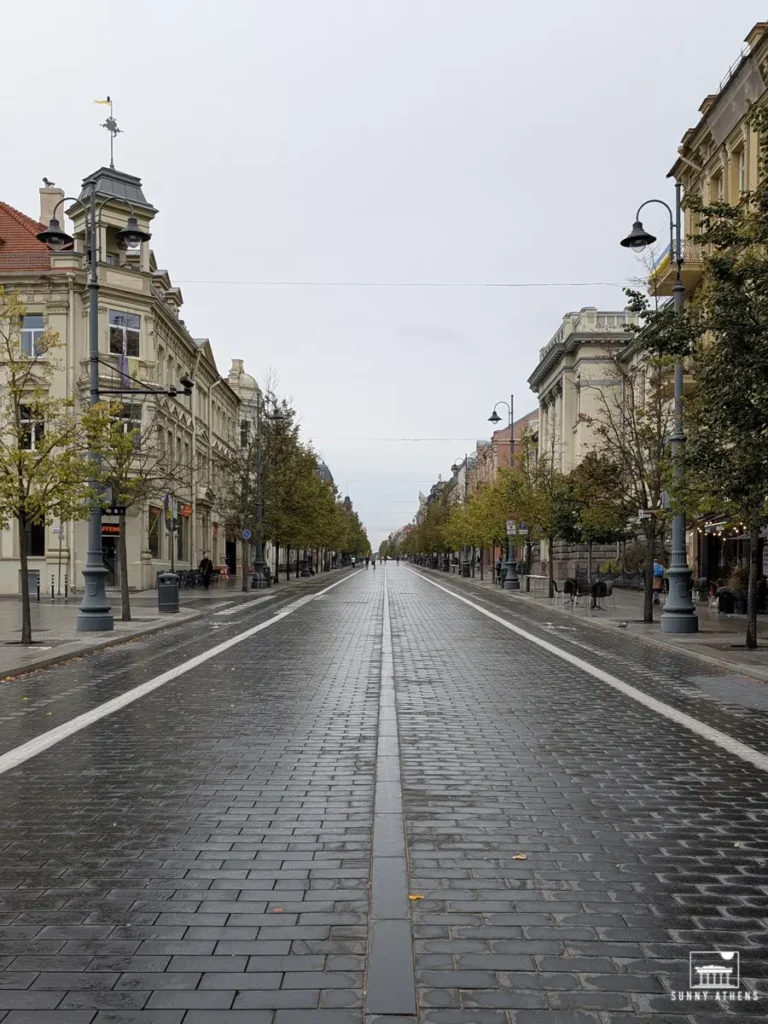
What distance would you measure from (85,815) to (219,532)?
57628 millimetres

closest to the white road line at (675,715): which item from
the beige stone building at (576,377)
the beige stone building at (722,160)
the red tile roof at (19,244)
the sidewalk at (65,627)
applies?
the sidewalk at (65,627)

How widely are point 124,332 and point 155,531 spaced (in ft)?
30.2

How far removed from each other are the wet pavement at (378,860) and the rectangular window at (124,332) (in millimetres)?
30398

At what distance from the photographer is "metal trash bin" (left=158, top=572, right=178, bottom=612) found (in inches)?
1000

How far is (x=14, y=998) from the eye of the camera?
11.7 feet

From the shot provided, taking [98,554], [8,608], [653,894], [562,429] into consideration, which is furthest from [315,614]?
[562,429]

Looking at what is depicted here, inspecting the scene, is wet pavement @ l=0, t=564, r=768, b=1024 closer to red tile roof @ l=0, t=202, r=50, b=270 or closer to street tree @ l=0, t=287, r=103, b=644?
street tree @ l=0, t=287, r=103, b=644

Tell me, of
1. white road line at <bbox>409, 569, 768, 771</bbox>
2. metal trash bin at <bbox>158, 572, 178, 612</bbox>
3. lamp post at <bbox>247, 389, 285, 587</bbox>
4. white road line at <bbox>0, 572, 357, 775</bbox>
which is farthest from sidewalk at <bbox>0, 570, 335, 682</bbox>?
lamp post at <bbox>247, 389, 285, 587</bbox>

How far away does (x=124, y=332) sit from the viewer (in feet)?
128

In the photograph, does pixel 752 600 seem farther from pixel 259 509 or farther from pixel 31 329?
pixel 259 509

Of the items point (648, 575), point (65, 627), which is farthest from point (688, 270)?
point (65, 627)

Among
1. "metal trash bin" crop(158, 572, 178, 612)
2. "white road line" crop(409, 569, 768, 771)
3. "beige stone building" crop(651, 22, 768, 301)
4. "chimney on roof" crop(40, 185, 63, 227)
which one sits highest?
"chimney on roof" crop(40, 185, 63, 227)

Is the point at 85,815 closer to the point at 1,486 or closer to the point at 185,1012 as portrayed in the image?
the point at 185,1012

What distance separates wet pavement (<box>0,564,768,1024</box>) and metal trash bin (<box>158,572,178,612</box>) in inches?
576
